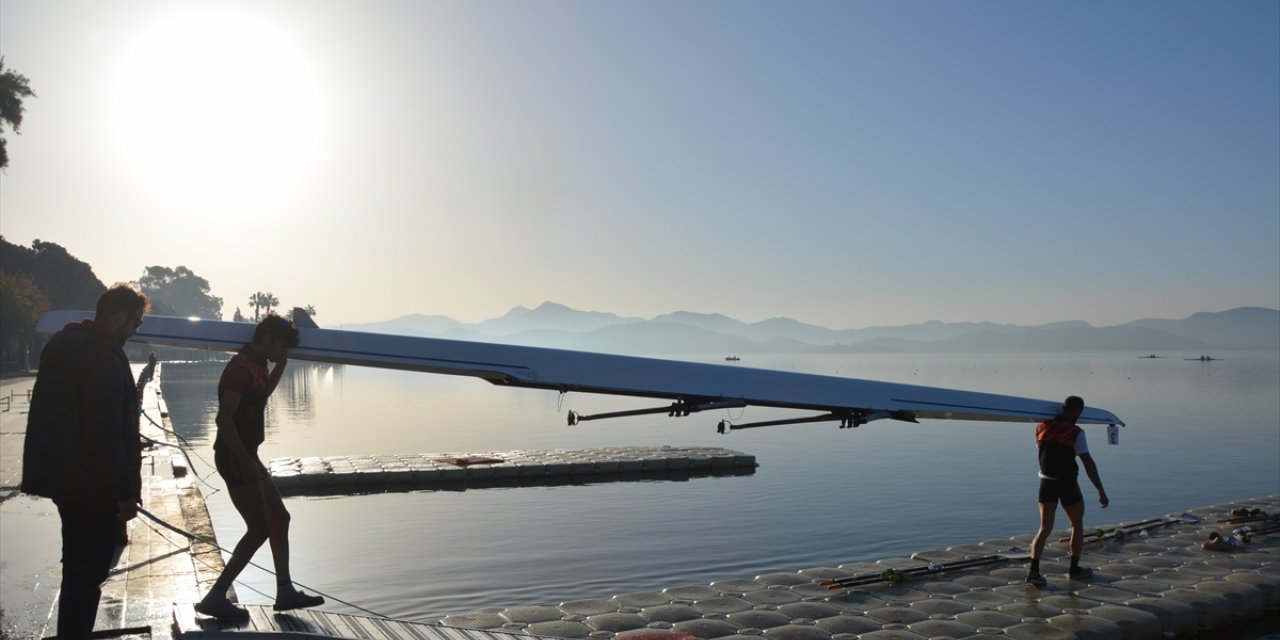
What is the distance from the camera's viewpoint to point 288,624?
248 inches

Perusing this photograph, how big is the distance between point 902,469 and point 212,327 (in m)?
29.6

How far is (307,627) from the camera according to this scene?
6.27 meters

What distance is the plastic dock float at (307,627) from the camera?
6.02 meters

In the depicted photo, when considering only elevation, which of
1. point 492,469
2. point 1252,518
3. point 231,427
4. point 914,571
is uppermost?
point 231,427

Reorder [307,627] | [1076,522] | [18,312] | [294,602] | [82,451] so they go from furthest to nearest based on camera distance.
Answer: [18,312] → [1076,522] → [294,602] → [307,627] → [82,451]

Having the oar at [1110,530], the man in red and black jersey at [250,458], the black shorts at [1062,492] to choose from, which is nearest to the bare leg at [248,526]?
the man in red and black jersey at [250,458]

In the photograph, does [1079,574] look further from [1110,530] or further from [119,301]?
[119,301]

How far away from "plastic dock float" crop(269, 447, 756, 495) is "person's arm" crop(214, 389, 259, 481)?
2006 centimetres

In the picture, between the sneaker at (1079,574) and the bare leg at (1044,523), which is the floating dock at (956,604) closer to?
the sneaker at (1079,574)

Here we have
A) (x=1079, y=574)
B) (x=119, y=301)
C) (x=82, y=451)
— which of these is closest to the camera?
(x=82, y=451)

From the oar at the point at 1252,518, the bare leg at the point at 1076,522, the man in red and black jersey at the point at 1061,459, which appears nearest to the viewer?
the man in red and black jersey at the point at 1061,459

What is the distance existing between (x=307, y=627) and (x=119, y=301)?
251cm

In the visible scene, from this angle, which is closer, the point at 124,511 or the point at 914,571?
the point at 124,511

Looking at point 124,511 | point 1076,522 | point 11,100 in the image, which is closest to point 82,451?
point 124,511
